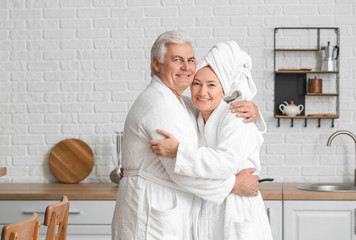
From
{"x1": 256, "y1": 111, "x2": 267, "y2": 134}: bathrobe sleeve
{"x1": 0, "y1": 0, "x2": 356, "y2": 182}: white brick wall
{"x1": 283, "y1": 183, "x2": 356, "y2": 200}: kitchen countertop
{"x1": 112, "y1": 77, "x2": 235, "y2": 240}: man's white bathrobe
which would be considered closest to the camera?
{"x1": 112, "y1": 77, "x2": 235, "y2": 240}: man's white bathrobe

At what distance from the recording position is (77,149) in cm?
408

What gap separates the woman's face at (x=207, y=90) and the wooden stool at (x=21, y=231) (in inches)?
35.0

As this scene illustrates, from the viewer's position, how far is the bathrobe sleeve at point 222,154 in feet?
6.86

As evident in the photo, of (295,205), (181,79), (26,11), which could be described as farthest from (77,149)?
(181,79)

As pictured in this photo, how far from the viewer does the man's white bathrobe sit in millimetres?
2158

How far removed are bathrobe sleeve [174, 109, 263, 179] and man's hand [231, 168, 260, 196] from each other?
5 cm

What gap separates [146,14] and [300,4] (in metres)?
1.21

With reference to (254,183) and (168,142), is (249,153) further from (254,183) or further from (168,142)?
(168,142)

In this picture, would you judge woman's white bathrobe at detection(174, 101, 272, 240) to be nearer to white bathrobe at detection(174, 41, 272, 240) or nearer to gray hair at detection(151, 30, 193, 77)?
white bathrobe at detection(174, 41, 272, 240)

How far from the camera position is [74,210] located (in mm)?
3523

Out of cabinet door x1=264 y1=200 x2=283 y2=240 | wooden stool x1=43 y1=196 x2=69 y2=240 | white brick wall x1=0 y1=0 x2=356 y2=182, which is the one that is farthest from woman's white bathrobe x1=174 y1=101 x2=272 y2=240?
white brick wall x1=0 y1=0 x2=356 y2=182

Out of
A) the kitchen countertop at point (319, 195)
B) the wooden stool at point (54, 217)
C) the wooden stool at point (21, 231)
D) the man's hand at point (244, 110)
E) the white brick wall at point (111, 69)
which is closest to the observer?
the wooden stool at point (21, 231)

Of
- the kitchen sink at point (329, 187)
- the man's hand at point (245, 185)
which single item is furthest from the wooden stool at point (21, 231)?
the kitchen sink at point (329, 187)

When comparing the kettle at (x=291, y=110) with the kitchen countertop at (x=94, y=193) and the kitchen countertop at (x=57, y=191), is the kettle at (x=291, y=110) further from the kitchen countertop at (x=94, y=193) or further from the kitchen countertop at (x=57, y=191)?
the kitchen countertop at (x=57, y=191)
